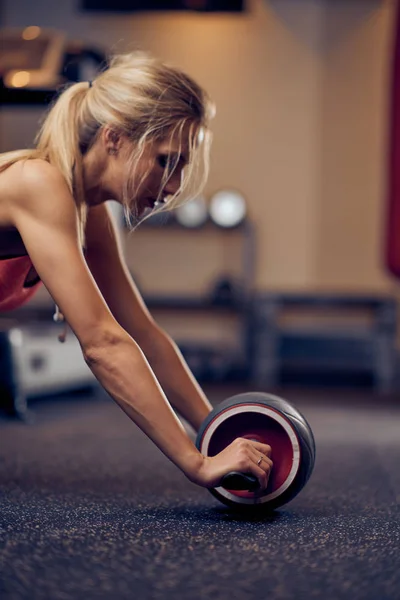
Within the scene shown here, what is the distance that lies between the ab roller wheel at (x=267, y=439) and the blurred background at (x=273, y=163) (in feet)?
12.3

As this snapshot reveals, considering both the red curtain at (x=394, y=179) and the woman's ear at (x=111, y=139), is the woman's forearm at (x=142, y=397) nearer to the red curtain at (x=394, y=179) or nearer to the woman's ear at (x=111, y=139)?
the woman's ear at (x=111, y=139)

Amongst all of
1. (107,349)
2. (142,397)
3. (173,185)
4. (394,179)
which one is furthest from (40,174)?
(394,179)

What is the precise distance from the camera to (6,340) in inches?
125

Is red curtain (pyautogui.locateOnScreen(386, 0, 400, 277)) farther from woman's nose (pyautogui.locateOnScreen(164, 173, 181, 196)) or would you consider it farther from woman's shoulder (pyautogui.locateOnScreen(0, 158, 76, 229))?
woman's shoulder (pyautogui.locateOnScreen(0, 158, 76, 229))

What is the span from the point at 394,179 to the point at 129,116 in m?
4.03

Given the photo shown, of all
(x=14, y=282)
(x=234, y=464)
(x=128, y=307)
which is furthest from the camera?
(x=128, y=307)

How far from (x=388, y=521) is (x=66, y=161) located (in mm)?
1022

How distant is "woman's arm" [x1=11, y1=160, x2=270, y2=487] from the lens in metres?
1.47

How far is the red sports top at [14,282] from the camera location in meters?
1.70

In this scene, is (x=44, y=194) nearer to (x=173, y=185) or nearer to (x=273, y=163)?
(x=173, y=185)

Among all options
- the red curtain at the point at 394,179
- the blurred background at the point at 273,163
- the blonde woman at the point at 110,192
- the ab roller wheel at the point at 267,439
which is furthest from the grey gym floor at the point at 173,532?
the blurred background at the point at 273,163

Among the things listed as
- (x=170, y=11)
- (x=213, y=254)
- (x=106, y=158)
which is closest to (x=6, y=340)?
Result: (x=106, y=158)

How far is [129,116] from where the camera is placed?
1542 mm

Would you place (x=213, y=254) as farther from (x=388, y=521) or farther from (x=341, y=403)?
(x=388, y=521)
